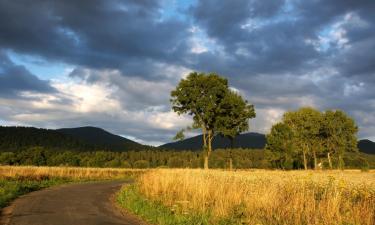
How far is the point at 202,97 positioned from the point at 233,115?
6.05 metres

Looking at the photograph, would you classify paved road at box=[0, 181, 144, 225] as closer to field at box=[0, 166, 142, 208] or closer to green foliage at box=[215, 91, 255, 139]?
field at box=[0, 166, 142, 208]

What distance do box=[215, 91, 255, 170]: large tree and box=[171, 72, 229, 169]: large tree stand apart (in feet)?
2.55

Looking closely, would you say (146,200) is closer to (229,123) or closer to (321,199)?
(321,199)

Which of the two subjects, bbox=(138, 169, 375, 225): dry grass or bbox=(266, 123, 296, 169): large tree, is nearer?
bbox=(138, 169, 375, 225): dry grass

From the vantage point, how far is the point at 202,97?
57.4 meters

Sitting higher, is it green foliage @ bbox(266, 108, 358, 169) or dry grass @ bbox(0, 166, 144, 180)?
green foliage @ bbox(266, 108, 358, 169)

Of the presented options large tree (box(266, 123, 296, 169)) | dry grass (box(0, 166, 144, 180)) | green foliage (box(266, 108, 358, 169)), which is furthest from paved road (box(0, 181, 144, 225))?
green foliage (box(266, 108, 358, 169))

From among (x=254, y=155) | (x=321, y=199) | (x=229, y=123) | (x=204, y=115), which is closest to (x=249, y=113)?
(x=229, y=123)

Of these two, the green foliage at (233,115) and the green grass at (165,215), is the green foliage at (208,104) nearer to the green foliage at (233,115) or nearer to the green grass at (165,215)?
the green foliage at (233,115)

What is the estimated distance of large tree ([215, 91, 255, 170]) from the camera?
191 feet

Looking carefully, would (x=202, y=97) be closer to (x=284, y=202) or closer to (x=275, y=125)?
(x=275, y=125)

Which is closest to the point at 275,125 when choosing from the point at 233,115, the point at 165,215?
the point at 233,115

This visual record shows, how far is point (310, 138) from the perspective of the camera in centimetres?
7806

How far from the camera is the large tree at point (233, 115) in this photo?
58094 mm
